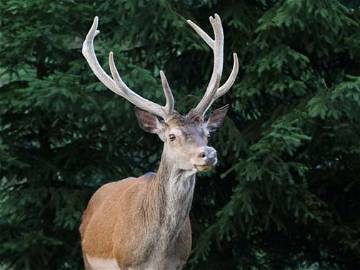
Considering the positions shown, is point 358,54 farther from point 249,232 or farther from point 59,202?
point 59,202

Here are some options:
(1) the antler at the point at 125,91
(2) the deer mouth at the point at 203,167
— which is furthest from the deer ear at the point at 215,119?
(2) the deer mouth at the point at 203,167

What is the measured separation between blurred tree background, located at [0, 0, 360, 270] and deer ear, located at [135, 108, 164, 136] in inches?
65.2

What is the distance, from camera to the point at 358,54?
9484 millimetres

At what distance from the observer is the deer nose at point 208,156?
673cm

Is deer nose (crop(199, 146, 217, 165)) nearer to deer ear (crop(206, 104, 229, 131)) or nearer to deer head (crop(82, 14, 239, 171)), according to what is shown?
deer head (crop(82, 14, 239, 171))

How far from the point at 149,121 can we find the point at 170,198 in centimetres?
56

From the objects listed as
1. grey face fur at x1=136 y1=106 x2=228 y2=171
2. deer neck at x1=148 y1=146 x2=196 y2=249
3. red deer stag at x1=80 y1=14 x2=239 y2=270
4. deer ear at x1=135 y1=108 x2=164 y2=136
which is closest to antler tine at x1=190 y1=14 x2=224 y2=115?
red deer stag at x1=80 y1=14 x2=239 y2=270

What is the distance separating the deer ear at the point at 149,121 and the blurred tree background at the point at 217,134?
Answer: 166 cm

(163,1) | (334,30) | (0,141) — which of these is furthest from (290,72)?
(0,141)

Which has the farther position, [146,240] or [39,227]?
[39,227]

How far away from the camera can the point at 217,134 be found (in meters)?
9.64

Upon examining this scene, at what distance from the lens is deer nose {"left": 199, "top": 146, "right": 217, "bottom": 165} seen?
673 cm

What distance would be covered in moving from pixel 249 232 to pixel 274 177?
0.81 meters

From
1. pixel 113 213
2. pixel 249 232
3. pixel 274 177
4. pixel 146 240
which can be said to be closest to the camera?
pixel 146 240
